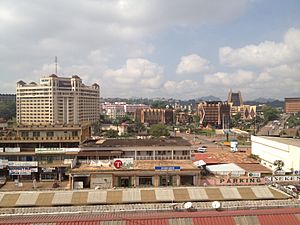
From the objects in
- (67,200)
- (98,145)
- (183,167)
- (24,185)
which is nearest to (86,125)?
(98,145)

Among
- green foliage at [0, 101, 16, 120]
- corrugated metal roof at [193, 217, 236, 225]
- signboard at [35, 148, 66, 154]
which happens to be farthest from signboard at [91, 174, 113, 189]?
green foliage at [0, 101, 16, 120]

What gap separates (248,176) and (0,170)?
33.3 metres

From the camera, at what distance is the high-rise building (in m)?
136

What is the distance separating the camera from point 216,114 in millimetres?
159625

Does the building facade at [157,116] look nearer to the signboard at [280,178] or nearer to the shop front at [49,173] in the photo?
the shop front at [49,173]

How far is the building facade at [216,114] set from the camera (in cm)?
15800

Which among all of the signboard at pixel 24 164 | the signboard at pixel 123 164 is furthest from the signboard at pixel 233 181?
the signboard at pixel 24 164

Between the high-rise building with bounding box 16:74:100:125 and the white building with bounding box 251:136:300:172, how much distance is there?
90184 mm

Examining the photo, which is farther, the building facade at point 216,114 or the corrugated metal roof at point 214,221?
the building facade at point 216,114

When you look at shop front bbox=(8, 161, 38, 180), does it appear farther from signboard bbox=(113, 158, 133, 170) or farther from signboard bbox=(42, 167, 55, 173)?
signboard bbox=(113, 158, 133, 170)

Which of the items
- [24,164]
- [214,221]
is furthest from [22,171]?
[214,221]

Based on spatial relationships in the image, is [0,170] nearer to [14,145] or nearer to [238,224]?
[14,145]

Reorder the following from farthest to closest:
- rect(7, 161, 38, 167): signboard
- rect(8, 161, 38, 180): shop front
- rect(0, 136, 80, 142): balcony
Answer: rect(0, 136, 80, 142): balcony → rect(7, 161, 38, 167): signboard → rect(8, 161, 38, 180): shop front

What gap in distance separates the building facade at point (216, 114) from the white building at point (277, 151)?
98.6m
